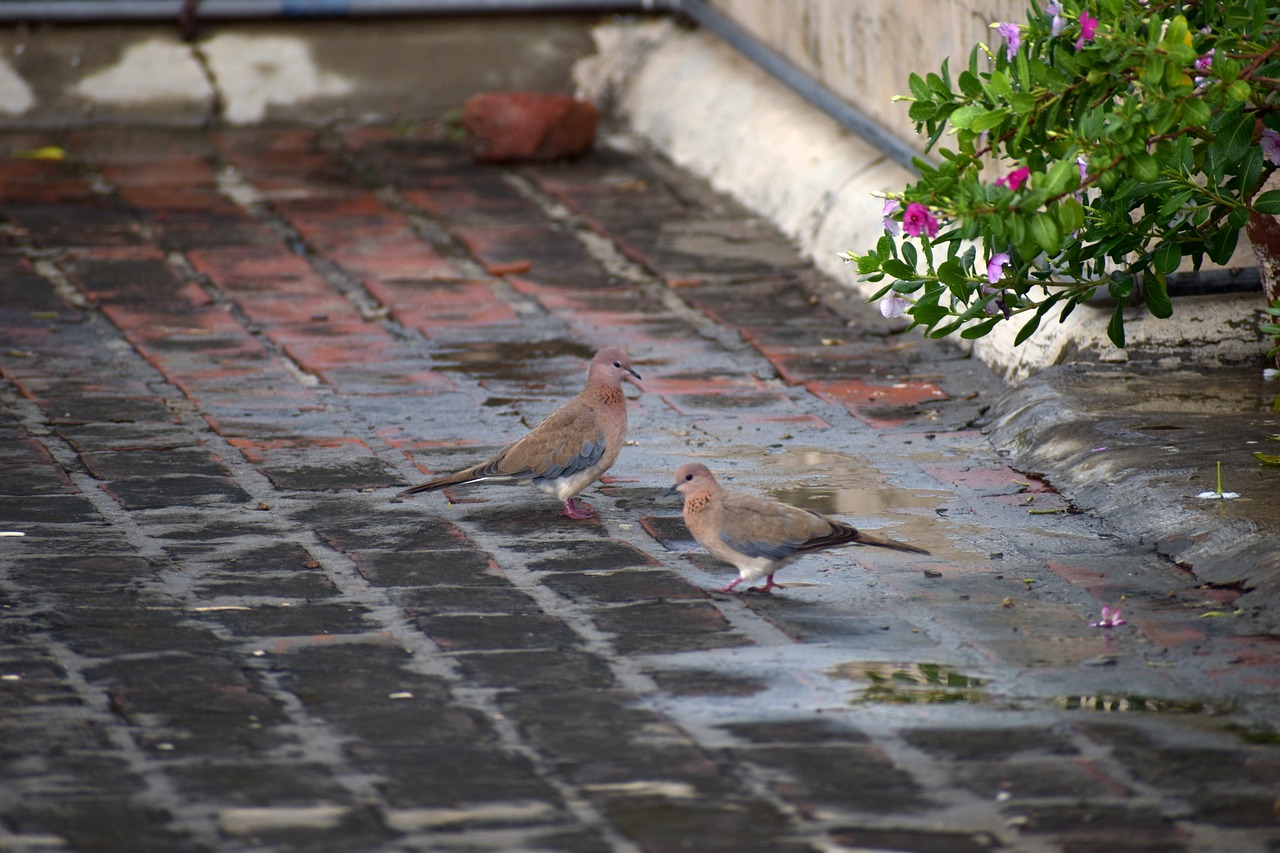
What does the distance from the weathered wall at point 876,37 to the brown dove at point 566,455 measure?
2.98 meters

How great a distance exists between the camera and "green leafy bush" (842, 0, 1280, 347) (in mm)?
4754

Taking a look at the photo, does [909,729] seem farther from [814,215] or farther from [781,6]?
[781,6]

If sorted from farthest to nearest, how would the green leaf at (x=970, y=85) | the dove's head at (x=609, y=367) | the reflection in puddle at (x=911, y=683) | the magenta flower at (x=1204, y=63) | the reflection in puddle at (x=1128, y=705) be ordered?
1. the dove's head at (x=609, y=367)
2. the green leaf at (x=970, y=85)
3. the magenta flower at (x=1204, y=63)
4. the reflection in puddle at (x=911, y=683)
5. the reflection in puddle at (x=1128, y=705)

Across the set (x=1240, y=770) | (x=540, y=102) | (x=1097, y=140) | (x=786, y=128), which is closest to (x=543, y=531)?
(x=1097, y=140)

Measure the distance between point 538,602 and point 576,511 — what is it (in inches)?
36.2

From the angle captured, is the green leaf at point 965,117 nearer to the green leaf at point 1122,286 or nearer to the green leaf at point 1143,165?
the green leaf at point 1143,165

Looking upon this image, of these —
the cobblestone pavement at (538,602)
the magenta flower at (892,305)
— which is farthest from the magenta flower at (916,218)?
the cobblestone pavement at (538,602)

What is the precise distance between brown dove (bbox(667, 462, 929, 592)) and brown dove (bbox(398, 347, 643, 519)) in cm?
72

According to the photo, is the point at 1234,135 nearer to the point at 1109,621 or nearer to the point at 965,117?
the point at 965,117

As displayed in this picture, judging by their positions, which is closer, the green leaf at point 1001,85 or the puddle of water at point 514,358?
the green leaf at point 1001,85

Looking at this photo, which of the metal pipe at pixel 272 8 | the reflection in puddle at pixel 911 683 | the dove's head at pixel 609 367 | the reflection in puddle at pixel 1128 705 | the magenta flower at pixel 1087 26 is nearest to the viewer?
the reflection in puddle at pixel 1128 705

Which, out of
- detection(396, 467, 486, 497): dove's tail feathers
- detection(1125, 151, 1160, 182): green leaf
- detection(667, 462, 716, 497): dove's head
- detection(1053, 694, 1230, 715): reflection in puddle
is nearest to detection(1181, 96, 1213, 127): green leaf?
detection(1125, 151, 1160, 182): green leaf

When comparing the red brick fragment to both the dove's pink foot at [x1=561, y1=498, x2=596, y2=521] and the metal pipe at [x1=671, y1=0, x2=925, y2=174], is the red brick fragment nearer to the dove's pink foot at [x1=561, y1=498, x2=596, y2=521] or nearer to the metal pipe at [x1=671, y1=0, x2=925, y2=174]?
the metal pipe at [x1=671, y1=0, x2=925, y2=174]

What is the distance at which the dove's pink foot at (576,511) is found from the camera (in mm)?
5855
